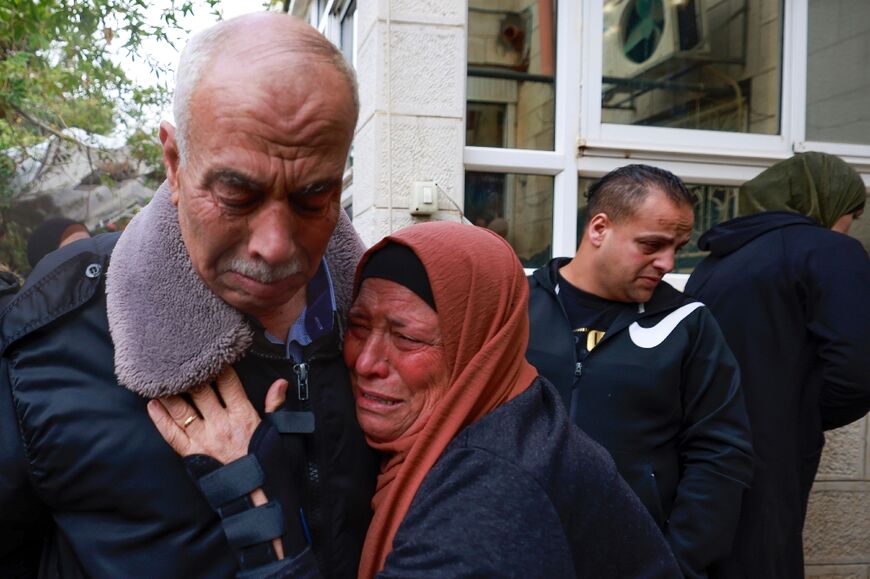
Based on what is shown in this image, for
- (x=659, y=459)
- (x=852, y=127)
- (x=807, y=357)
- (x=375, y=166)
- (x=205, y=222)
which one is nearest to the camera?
(x=205, y=222)

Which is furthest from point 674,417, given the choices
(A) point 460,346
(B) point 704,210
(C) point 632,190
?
(B) point 704,210

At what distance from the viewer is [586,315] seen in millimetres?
2836

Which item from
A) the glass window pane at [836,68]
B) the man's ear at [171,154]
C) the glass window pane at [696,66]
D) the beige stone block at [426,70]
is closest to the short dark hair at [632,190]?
the beige stone block at [426,70]

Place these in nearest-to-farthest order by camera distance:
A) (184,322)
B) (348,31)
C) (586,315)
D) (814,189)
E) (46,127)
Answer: (184,322)
(586,315)
(814,189)
(348,31)
(46,127)

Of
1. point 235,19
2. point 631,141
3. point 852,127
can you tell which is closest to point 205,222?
point 235,19

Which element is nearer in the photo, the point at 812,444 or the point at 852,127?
the point at 812,444

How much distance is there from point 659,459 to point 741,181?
2598mm

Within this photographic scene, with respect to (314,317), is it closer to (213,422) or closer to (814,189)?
(213,422)

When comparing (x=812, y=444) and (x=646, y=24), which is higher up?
(x=646, y=24)

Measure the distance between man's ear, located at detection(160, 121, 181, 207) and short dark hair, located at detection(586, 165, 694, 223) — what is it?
1917mm

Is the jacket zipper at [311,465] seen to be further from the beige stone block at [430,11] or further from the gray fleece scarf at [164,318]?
the beige stone block at [430,11]

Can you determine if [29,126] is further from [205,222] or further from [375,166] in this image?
[205,222]

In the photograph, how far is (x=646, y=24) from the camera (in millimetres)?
4582

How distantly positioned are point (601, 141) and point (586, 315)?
1.86 meters
